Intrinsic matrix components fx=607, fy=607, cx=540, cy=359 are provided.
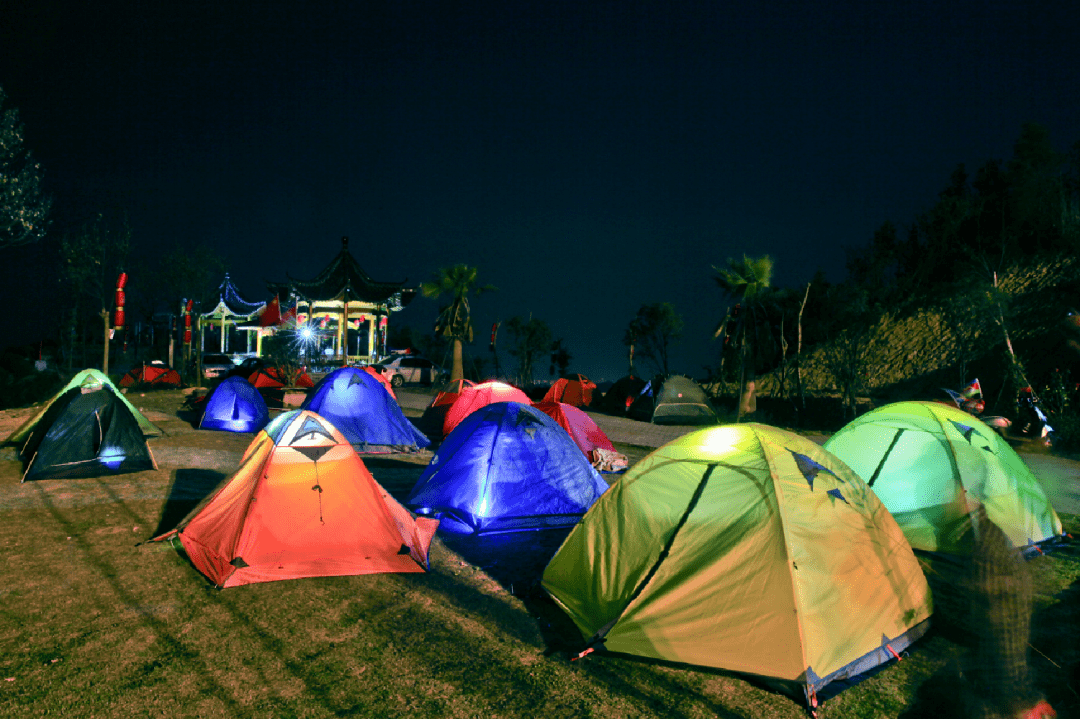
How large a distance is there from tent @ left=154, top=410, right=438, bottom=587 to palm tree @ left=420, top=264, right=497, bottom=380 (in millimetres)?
25519

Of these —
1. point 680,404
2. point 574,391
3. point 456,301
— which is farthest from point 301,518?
point 456,301

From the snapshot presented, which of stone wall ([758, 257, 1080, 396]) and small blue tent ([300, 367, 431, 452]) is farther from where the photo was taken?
stone wall ([758, 257, 1080, 396])

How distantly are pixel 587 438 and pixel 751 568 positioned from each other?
758 centimetres

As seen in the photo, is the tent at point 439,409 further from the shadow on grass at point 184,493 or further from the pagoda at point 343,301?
the pagoda at point 343,301

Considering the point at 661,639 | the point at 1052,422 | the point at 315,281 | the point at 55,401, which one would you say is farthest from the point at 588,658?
the point at 315,281

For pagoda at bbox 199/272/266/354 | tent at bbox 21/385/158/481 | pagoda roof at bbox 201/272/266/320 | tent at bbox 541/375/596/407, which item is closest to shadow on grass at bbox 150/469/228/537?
tent at bbox 21/385/158/481

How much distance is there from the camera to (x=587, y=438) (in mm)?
12055

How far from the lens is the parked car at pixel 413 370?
109 feet

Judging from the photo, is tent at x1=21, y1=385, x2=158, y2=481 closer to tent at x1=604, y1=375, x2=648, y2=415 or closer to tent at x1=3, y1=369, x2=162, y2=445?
tent at x1=3, y1=369, x2=162, y2=445

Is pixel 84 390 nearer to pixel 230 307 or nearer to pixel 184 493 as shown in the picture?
pixel 184 493

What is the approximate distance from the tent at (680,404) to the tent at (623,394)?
7.78 ft

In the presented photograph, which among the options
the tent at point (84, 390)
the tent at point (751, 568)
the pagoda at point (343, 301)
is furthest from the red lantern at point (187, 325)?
the tent at point (751, 568)

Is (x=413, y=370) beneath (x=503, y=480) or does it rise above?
beneath

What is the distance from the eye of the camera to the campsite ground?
3.96 m
